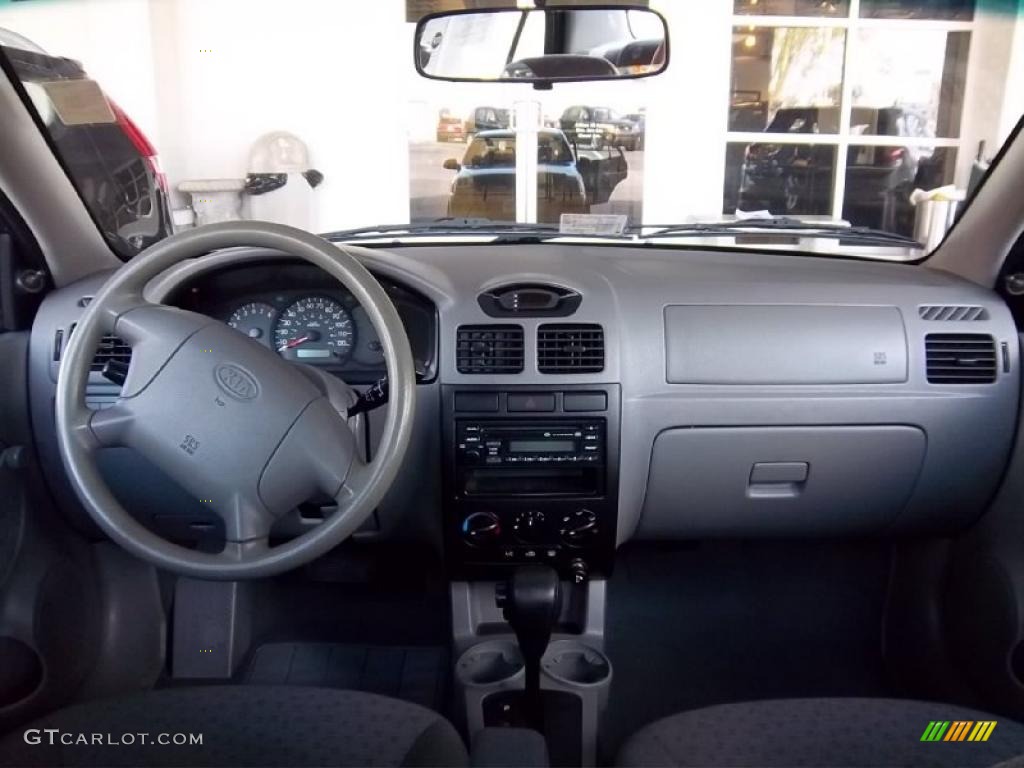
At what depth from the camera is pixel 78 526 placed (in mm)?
2188

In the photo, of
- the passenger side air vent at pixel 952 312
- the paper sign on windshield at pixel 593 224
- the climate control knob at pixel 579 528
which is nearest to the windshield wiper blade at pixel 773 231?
the paper sign on windshield at pixel 593 224

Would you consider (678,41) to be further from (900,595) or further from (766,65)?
(900,595)

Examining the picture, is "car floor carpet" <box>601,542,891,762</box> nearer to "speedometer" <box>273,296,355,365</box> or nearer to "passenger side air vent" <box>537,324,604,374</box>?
"passenger side air vent" <box>537,324,604,374</box>

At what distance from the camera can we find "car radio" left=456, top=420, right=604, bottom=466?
1.94 m

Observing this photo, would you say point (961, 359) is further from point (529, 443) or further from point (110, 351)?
point (110, 351)

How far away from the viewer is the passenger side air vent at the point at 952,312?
204 centimetres

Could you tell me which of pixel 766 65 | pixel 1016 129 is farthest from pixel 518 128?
pixel 1016 129

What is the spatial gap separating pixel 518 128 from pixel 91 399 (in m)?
5.43

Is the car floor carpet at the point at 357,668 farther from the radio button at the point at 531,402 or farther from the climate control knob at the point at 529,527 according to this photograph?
the radio button at the point at 531,402

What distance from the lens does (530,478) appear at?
2.02 metres

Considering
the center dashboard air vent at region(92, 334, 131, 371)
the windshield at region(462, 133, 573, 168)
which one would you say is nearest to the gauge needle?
the center dashboard air vent at region(92, 334, 131, 371)

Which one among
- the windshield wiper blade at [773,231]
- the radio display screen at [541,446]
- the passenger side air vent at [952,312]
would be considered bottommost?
the radio display screen at [541,446]

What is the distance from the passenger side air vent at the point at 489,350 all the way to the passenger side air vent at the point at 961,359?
95 centimetres

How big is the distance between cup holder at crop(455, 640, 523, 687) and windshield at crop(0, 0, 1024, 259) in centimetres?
267
